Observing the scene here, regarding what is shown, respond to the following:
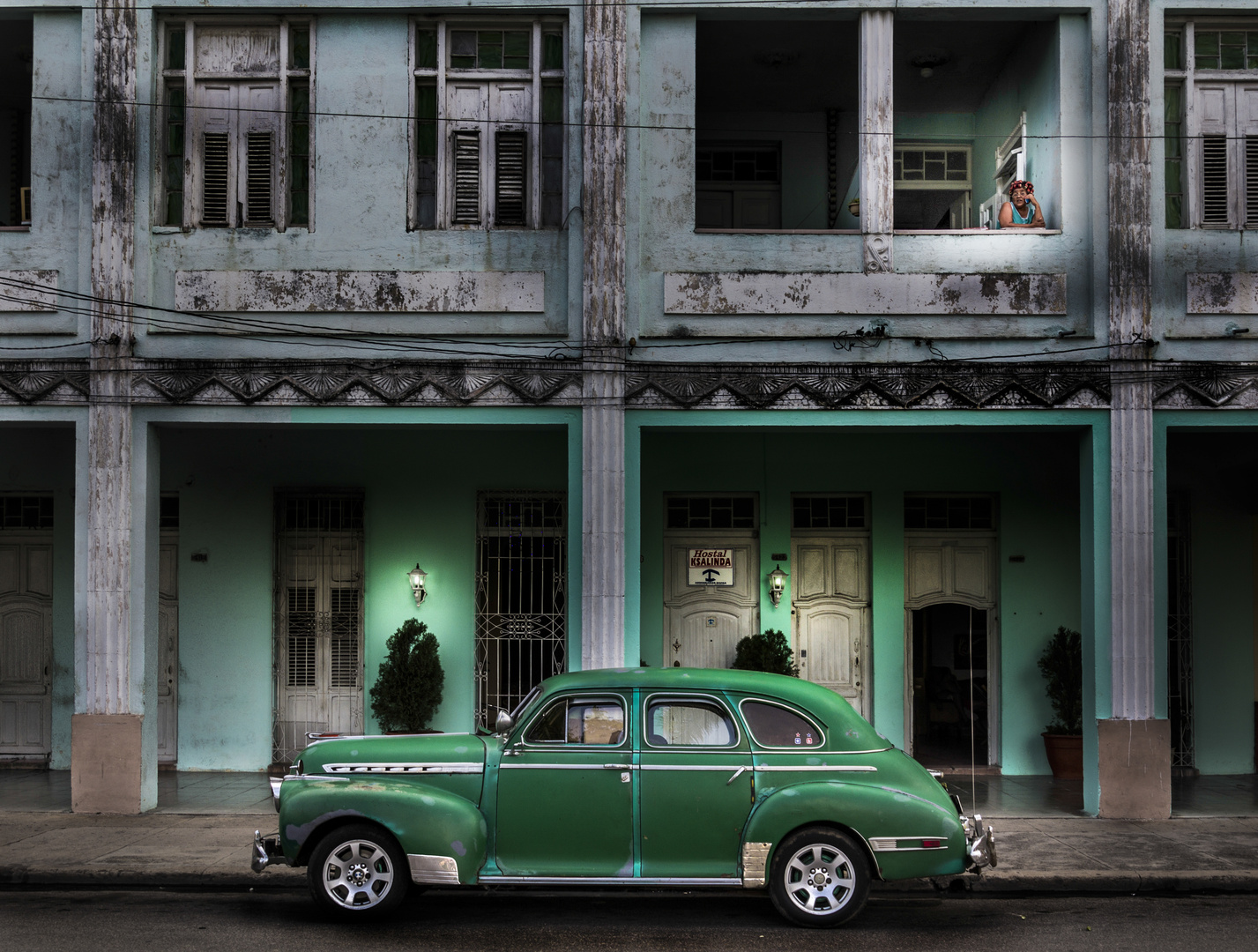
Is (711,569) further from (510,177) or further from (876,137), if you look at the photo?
(876,137)

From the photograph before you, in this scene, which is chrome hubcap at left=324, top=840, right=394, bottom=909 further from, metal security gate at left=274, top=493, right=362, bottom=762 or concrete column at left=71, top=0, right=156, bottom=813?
metal security gate at left=274, top=493, right=362, bottom=762

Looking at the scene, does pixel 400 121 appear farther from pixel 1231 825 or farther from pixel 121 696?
pixel 1231 825

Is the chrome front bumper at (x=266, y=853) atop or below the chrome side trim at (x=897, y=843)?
below

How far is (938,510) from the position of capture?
14.1 meters

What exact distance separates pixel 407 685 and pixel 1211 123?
34.1ft

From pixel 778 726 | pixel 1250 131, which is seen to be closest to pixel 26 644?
pixel 778 726

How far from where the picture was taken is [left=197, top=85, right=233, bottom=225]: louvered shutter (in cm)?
1185

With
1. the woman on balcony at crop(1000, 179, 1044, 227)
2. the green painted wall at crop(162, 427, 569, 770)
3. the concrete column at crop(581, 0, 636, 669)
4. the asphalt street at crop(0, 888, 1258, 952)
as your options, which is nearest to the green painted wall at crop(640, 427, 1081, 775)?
the green painted wall at crop(162, 427, 569, 770)

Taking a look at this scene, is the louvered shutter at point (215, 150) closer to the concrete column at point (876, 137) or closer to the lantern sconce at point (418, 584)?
the lantern sconce at point (418, 584)

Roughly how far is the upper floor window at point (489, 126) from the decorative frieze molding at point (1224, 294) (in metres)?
6.38

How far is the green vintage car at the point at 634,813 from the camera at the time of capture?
7.50 m

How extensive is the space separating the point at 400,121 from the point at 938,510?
7643 mm

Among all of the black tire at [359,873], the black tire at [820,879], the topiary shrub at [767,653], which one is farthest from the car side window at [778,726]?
the topiary shrub at [767,653]

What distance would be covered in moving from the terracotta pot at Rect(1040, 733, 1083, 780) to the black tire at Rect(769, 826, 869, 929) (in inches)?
260
